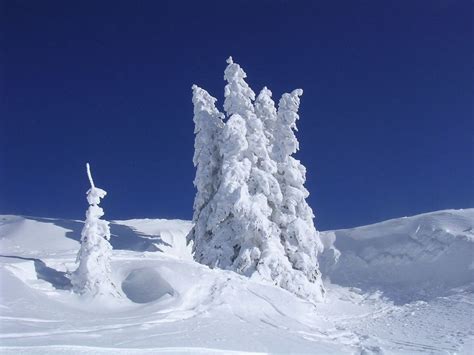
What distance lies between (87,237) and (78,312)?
2.77 metres

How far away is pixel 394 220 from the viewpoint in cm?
3312

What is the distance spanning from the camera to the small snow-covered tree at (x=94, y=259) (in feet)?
47.2

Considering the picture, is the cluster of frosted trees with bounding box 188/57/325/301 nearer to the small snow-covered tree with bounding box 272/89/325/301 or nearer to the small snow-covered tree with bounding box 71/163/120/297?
the small snow-covered tree with bounding box 272/89/325/301

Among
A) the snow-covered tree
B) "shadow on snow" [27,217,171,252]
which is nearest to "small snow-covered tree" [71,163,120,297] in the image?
the snow-covered tree

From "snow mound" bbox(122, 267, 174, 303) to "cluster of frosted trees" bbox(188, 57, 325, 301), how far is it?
21.1ft

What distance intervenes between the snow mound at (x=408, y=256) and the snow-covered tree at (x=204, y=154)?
10.1 metres

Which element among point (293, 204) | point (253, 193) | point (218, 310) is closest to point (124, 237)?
point (253, 193)

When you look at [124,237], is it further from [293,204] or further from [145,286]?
[145,286]

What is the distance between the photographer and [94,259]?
14641 millimetres

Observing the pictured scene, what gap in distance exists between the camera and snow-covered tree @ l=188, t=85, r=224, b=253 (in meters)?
25.5

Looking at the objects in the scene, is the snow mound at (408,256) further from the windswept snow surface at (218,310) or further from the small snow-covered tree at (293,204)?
the small snow-covered tree at (293,204)

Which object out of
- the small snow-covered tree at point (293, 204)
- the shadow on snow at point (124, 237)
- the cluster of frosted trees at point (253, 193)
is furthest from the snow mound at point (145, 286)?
the shadow on snow at point (124, 237)

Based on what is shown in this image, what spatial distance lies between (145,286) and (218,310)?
113 inches

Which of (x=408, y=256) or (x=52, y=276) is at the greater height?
(x=408, y=256)
